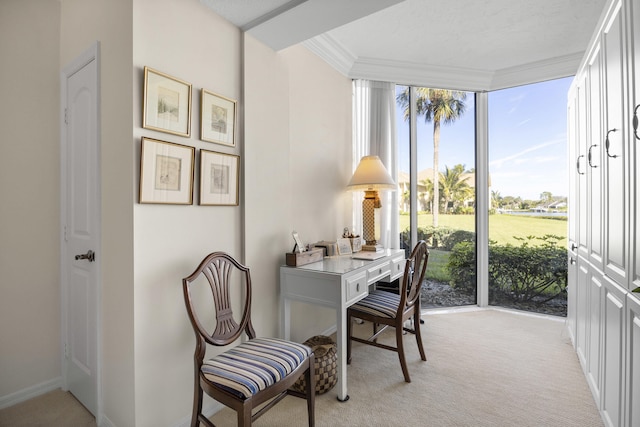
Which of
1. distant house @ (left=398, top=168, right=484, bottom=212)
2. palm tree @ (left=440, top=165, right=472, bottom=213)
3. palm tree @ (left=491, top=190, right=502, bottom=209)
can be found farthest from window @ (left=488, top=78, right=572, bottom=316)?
palm tree @ (left=440, top=165, right=472, bottom=213)

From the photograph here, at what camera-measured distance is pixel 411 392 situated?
2.16 m

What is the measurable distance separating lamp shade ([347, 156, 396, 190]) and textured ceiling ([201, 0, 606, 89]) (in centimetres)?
112

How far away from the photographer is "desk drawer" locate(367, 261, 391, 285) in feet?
8.07

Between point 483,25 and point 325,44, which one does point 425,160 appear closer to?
point 483,25

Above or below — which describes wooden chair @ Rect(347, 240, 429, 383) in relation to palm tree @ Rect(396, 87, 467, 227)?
below

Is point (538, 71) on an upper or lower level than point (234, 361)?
upper

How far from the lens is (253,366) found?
5.04ft

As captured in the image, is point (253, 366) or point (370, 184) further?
point (370, 184)

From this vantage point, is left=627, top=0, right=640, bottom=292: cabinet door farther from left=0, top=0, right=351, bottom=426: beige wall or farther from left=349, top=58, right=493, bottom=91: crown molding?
left=349, top=58, right=493, bottom=91: crown molding

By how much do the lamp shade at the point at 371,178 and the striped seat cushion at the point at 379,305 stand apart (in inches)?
38.7

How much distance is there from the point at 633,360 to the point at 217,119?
96.6 inches

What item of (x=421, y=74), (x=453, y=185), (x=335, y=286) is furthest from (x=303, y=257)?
(x=421, y=74)

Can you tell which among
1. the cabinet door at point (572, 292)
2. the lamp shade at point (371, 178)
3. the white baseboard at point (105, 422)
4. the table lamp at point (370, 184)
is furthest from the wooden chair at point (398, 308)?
the white baseboard at point (105, 422)

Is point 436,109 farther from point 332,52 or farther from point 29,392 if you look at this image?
point 29,392
